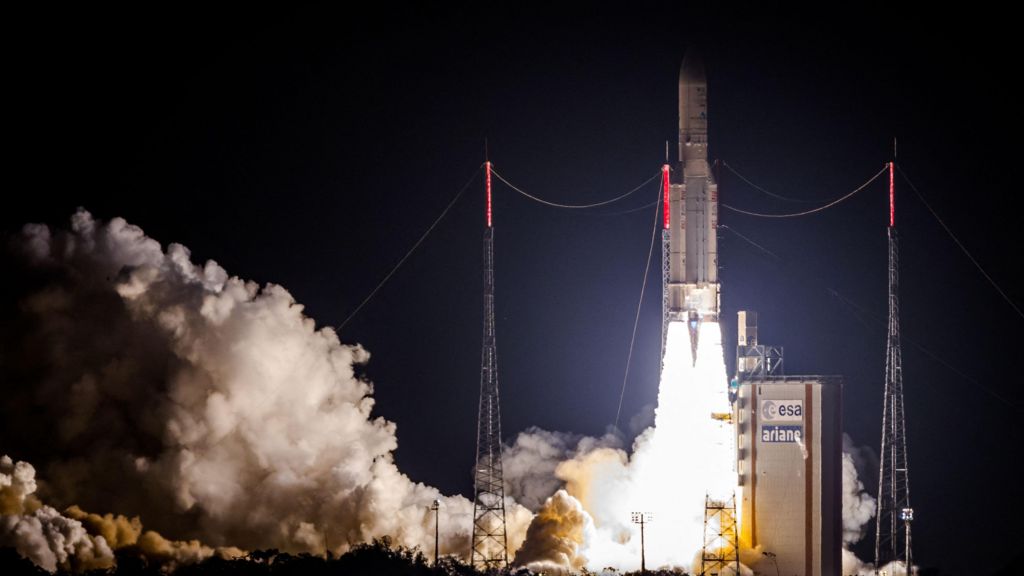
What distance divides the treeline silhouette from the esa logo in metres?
5.47

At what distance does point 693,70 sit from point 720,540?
45.4 ft

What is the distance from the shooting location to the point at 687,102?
59.6 meters

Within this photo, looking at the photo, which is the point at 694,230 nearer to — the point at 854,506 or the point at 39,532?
the point at 854,506

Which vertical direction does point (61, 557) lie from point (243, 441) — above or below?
below

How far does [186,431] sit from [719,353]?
15834mm

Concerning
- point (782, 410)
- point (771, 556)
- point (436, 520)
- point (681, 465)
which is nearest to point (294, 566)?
point (436, 520)

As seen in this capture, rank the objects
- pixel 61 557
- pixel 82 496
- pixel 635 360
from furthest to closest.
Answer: pixel 635 360, pixel 82 496, pixel 61 557

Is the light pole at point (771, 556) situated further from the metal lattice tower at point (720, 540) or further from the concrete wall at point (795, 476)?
the metal lattice tower at point (720, 540)

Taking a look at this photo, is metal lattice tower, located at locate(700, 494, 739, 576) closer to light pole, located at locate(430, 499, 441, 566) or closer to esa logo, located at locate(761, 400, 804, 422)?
esa logo, located at locate(761, 400, 804, 422)

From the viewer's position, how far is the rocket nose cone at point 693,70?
59594 millimetres

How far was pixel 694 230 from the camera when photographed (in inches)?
A: 2333

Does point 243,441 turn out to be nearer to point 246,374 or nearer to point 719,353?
point 246,374

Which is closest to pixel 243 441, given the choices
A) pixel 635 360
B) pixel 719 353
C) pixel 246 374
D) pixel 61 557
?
pixel 246 374

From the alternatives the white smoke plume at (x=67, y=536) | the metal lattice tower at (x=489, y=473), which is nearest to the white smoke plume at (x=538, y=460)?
the metal lattice tower at (x=489, y=473)
